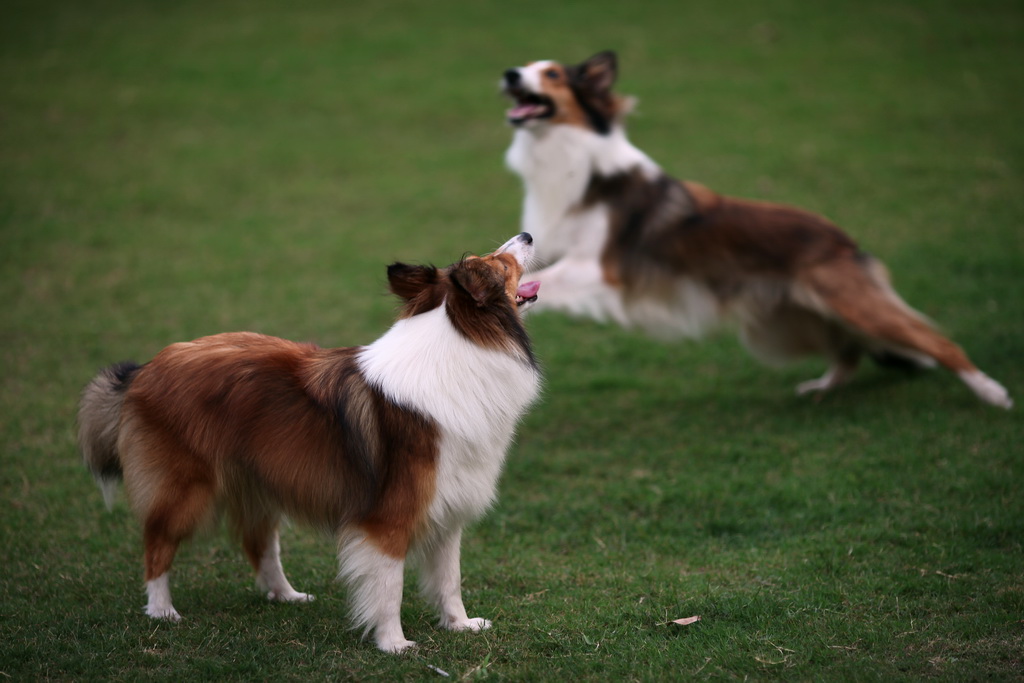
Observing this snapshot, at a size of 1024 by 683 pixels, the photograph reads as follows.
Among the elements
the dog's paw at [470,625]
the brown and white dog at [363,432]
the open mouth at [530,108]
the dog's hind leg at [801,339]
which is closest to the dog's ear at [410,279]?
the brown and white dog at [363,432]

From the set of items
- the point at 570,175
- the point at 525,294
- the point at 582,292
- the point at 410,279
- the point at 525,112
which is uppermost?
the point at 525,112

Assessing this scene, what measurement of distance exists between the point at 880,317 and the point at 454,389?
426 centimetres

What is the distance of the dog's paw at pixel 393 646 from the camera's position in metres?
4.15

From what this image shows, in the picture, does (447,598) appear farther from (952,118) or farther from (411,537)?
(952,118)

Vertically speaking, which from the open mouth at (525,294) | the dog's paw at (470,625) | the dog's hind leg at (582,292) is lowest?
the dog's paw at (470,625)

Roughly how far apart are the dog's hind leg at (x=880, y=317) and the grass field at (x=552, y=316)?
0.29 metres

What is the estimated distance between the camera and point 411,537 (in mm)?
4141

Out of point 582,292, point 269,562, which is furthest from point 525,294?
point 582,292

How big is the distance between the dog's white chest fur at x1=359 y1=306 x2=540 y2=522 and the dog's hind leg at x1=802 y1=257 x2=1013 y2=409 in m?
3.77

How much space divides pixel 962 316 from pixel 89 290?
8.64 meters

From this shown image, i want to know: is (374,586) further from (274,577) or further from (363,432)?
(274,577)

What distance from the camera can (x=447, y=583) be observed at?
4414 mm

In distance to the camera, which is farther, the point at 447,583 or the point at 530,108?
the point at 530,108

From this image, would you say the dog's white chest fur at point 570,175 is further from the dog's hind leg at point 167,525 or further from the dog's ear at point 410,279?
the dog's hind leg at point 167,525
